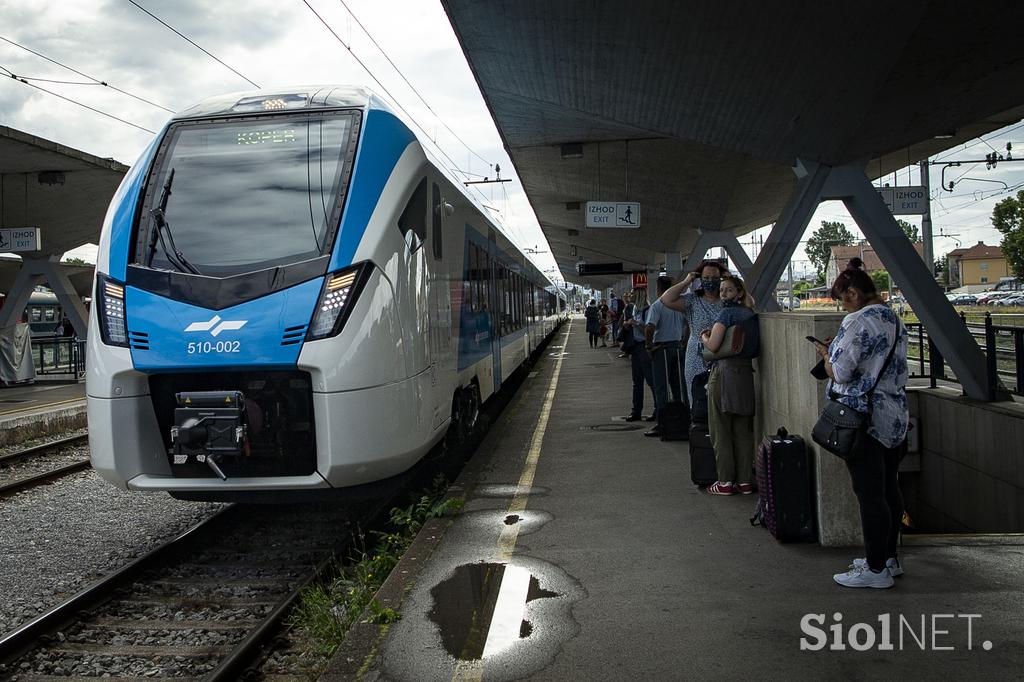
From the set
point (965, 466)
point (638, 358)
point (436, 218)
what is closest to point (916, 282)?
point (965, 466)

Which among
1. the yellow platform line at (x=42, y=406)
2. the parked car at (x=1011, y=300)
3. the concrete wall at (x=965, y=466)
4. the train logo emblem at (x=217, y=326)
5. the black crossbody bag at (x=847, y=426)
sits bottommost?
the concrete wall at (x=965, y=466)

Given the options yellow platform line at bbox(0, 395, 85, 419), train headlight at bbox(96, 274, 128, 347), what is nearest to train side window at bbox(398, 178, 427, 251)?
train headlight at bbox(96, 274, 128, 347)

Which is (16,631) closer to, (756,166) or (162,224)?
(162,224)

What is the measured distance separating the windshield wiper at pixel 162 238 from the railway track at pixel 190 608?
1.97 meters

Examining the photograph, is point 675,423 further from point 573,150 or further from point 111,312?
point 573,150

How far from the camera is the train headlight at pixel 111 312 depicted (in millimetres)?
5504

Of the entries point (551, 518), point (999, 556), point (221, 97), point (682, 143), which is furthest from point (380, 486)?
point (682, 143)

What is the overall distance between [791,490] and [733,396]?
48.3 inches

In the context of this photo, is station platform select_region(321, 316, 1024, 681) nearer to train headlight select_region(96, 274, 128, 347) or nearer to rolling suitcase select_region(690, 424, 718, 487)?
rolling suitcase select_region(690, 424, 718, 487)

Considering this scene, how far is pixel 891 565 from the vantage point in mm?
4469

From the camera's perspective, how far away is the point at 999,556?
478 cm

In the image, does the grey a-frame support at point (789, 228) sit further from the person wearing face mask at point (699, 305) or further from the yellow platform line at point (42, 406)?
the yellow platform line at point (42, 406)

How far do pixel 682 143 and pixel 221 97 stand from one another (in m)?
11.2

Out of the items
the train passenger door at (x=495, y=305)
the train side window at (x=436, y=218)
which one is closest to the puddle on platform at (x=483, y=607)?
the train side window at (x=436, y=218)
